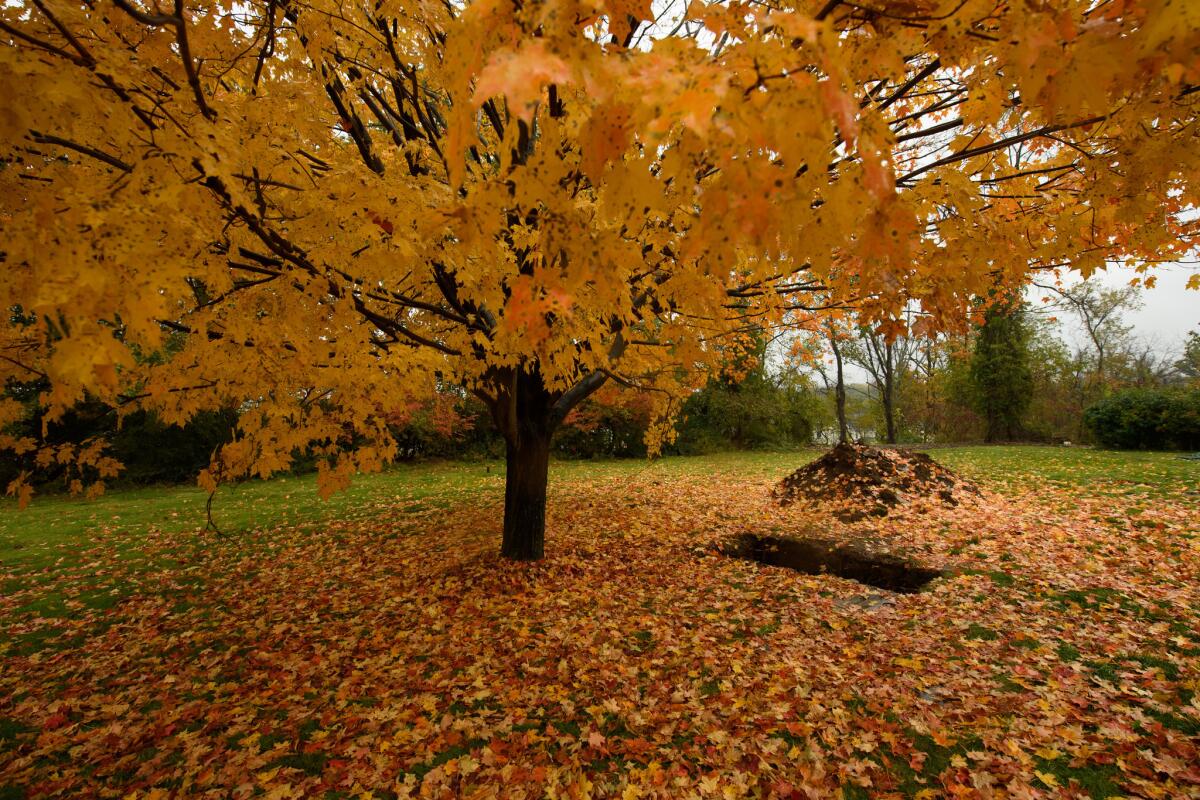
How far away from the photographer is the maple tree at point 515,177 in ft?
4.10

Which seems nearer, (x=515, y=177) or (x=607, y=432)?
(x=515, y=177)

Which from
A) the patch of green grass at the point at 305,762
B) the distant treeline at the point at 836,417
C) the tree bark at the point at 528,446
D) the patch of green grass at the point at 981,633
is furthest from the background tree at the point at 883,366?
the patch of green grass at the point at 305,762

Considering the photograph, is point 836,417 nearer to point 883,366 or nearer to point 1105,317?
point 883,366

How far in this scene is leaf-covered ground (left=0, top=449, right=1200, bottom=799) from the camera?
290 centimetres

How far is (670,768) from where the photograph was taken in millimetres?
2943

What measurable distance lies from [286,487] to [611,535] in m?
10.2

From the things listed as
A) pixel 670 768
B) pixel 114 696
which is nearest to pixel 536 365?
pixel 670 768

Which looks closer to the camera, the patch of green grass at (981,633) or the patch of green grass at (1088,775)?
the patch of green grass at (1088,775)

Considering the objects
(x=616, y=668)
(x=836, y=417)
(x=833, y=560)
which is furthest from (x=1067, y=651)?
(x=836, y=417)

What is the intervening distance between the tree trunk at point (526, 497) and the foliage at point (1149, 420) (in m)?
18.1

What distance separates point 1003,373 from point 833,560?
2004cm

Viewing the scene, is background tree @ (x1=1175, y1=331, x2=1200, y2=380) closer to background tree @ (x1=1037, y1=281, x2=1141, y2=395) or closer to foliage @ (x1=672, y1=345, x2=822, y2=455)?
background tree @ (x1=1037, y1=281, x2=1141, y2=395)

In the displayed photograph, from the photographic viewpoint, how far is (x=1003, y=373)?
20.7m

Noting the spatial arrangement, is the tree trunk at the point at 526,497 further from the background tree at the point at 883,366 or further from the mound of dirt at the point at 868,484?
the background tree at the point at 883,366
